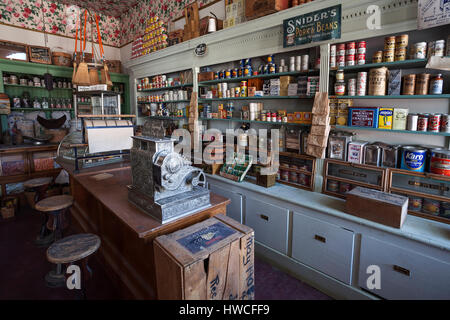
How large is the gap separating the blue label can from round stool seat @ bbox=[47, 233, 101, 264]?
2383mm

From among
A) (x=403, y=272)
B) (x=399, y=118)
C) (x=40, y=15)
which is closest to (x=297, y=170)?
(x=399, y=118)

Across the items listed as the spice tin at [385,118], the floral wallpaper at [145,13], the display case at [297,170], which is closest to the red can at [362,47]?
the spice tin at [385,118]

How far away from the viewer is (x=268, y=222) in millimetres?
2477

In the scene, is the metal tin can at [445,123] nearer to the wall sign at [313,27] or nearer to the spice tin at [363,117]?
the spice tin at [363,117]

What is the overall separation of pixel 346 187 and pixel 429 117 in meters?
0.82

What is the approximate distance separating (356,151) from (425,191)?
0.57 m

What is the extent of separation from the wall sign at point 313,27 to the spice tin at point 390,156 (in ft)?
3.42

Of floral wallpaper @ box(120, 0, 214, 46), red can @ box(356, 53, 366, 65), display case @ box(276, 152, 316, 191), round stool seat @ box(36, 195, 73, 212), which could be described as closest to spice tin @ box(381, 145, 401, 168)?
display case @ box(276, 152, 316, 191)

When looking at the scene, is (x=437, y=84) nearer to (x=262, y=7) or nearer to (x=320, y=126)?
(x=320, y=126)

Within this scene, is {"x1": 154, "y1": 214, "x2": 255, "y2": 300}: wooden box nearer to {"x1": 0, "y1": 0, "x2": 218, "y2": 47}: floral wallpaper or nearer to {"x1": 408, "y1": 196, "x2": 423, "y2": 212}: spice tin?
{"x1": 408, "y1": 196, "x2": 423, "y2": 212}: spice tin

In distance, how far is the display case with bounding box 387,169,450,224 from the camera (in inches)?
70.8

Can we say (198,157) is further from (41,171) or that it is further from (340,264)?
(41,171)

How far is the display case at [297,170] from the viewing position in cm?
250
